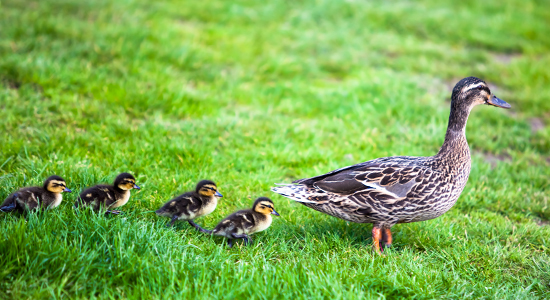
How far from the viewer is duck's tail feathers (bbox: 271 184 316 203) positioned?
4414 millimetres

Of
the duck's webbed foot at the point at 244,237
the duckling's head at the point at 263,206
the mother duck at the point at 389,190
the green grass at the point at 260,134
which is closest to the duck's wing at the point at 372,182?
the mother duck at the point at 389,190

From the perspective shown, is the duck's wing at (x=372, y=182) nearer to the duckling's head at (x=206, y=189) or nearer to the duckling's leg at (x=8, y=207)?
the duckling's head at (x=206, y=189)

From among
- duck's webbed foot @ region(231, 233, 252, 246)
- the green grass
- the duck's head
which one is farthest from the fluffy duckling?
the duck's head

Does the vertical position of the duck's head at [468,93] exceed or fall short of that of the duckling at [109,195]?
it exceeds it

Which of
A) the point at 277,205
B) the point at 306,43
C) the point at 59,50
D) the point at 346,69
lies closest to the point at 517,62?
the point at 346,69

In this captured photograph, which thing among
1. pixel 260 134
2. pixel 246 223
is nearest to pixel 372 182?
pixel 246 223

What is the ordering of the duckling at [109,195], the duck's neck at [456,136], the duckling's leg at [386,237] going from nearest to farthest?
the duckling at [109,195], the duckling's leg at [386,237], the duck's neck at [456,136]

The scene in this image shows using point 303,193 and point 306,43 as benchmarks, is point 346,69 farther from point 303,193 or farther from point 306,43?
point 303,193

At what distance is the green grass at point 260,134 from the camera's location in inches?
140

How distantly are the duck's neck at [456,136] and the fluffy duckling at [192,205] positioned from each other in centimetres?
229

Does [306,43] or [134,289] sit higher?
[306,43]

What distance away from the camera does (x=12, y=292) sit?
122 inches

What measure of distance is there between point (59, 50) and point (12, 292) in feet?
17.9

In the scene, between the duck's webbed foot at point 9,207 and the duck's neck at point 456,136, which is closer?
the duck's webbed foot at point 9,207
